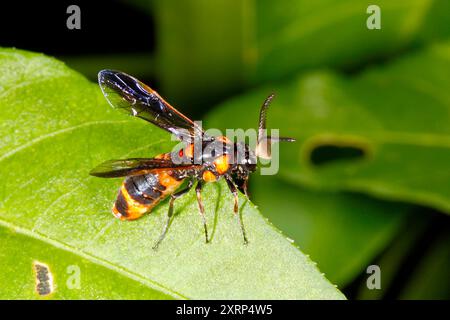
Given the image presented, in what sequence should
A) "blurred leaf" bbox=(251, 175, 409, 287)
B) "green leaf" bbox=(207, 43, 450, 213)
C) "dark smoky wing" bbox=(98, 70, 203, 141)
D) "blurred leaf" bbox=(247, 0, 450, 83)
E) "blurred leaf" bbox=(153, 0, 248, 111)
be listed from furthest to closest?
"blurred leaf" bbox=(247, 0, 450, 83), "blurred leaf" bbox=(153, 0, 248, 111), "blurred leaf" bbox=(251, 175, 409, 287), "green leaf" bbox=(207, 43, 450, 213), "dark smoky wing" bbox=(98, 70, 203, 141)

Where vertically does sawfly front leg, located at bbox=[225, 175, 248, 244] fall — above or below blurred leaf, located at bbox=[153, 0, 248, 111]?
below

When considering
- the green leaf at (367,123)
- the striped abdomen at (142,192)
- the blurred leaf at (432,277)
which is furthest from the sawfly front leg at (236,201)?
the blurred leaf at (432,277)

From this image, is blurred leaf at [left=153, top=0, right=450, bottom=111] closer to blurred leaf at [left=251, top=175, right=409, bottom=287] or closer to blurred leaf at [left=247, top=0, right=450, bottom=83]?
blurred leaf at [left=247, top=0, right=450, bottom=83]

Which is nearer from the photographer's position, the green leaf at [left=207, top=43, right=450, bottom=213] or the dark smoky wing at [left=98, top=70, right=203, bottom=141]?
the dark smoky wing at [left=98, top=70, right=203, bottom=141]

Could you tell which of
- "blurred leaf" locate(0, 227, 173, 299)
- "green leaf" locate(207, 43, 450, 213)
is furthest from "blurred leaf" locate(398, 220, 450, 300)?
"blurred leaf" locate(0, 227, 173, 299)

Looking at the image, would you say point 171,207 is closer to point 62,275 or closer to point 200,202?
point 200,202

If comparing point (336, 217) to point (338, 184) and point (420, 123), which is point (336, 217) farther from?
point (420, 123)
